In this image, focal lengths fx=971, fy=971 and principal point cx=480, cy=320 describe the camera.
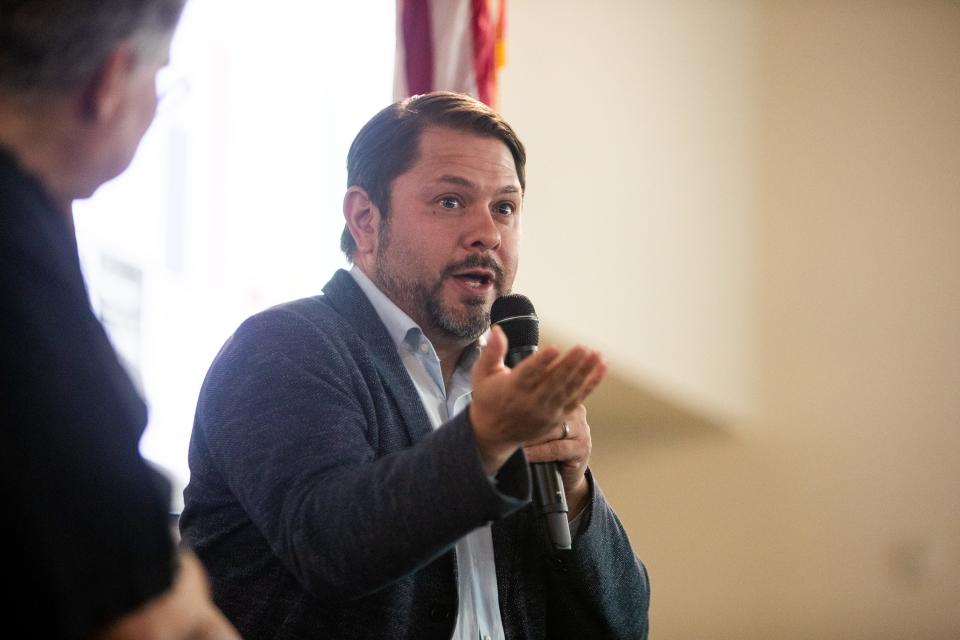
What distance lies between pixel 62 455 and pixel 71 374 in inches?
2.2

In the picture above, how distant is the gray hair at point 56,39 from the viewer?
722mm

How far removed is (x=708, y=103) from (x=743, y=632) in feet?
6.20

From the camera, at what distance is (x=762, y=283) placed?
353 cm

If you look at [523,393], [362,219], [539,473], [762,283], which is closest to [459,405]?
[539,473]

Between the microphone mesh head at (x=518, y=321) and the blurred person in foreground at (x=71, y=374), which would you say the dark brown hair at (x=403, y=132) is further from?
the blurred person in foreground at (x=71, y=374)

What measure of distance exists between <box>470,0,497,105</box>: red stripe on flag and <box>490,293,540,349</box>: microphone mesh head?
1.23 meters

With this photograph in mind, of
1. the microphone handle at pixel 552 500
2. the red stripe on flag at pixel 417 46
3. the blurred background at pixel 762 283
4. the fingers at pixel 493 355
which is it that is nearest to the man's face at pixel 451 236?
the microphone handle at pixel 552 500

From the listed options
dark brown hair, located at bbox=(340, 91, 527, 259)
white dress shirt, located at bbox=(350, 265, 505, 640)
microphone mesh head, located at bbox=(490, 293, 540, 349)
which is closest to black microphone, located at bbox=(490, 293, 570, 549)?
microphone mesh head, located at bbox=(490, 293, 540, 349)

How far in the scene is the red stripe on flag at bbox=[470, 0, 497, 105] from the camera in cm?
268

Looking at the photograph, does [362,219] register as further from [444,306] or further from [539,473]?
[539,473]

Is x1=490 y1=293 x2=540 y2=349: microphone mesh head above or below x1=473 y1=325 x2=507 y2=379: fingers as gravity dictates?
below

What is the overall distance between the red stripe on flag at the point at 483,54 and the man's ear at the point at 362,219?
890 millimetres

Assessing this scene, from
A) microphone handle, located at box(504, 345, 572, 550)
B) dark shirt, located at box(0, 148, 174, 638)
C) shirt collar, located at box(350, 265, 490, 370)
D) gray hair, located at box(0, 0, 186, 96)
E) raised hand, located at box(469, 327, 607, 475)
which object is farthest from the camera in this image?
shirt collar, located at box(350, 265, 490, 370)

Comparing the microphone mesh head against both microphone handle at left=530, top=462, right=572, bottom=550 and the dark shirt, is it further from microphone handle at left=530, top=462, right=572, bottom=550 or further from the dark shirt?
the dark shirt
